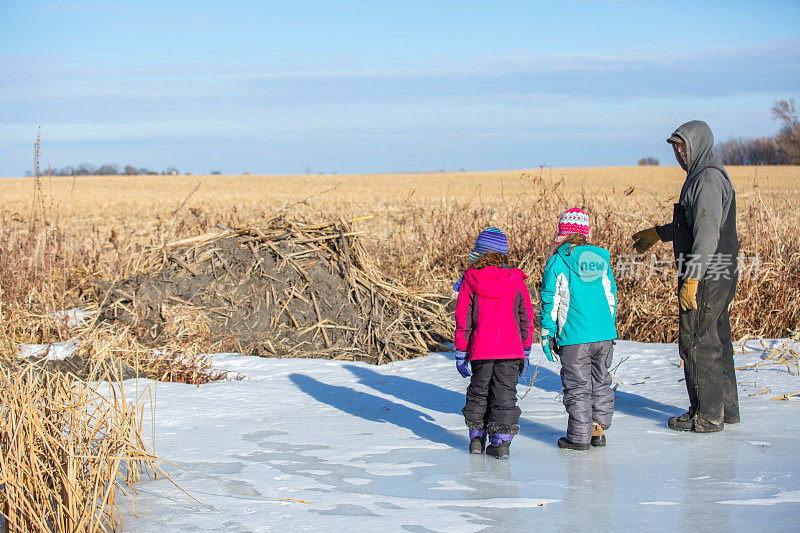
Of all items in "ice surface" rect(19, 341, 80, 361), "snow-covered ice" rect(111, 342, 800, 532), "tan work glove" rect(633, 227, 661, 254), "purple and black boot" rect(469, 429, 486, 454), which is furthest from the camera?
"ice surface" rect(19, 341, 80, 361)

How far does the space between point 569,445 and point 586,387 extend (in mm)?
404

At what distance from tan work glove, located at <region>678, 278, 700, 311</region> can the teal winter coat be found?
54 centimetres

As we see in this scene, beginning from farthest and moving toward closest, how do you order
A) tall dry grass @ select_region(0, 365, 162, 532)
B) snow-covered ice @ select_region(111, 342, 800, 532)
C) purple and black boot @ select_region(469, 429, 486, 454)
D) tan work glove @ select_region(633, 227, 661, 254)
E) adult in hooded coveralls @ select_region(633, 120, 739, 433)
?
tan work glove @ select_region(633, 227, 661, 254) < adult in hooded coveralls @ select_region(633, 120, 739, 433) < purple and black boot @ select_region(469, 429, 486, 454) < snow-covered ice @ select_region(111, 342, 800, 532) < tall dry grass @ select_region(0, 365, 162, 532)

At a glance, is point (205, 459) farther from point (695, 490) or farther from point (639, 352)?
point (639, 352)

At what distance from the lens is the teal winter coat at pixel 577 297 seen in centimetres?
491

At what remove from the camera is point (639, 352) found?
299 inches

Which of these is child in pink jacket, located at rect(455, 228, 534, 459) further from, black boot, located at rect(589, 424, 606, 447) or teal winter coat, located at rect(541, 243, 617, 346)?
black boot, located at rect(589, 424, 606, 447)

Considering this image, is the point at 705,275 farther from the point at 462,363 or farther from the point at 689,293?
the point at 462,363

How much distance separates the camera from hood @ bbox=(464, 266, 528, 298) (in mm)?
4801

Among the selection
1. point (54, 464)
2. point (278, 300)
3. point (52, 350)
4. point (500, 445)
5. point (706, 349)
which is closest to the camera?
point (54, 464)

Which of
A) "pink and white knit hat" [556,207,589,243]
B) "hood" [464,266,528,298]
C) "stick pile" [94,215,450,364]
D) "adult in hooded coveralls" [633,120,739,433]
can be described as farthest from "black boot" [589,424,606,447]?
"stick pile" [94,215,450,364]

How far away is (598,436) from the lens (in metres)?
4.96

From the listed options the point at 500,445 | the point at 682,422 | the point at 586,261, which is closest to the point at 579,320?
the point at 586,261

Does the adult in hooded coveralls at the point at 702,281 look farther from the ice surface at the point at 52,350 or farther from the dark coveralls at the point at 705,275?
the ice surface at the point at 52,350
